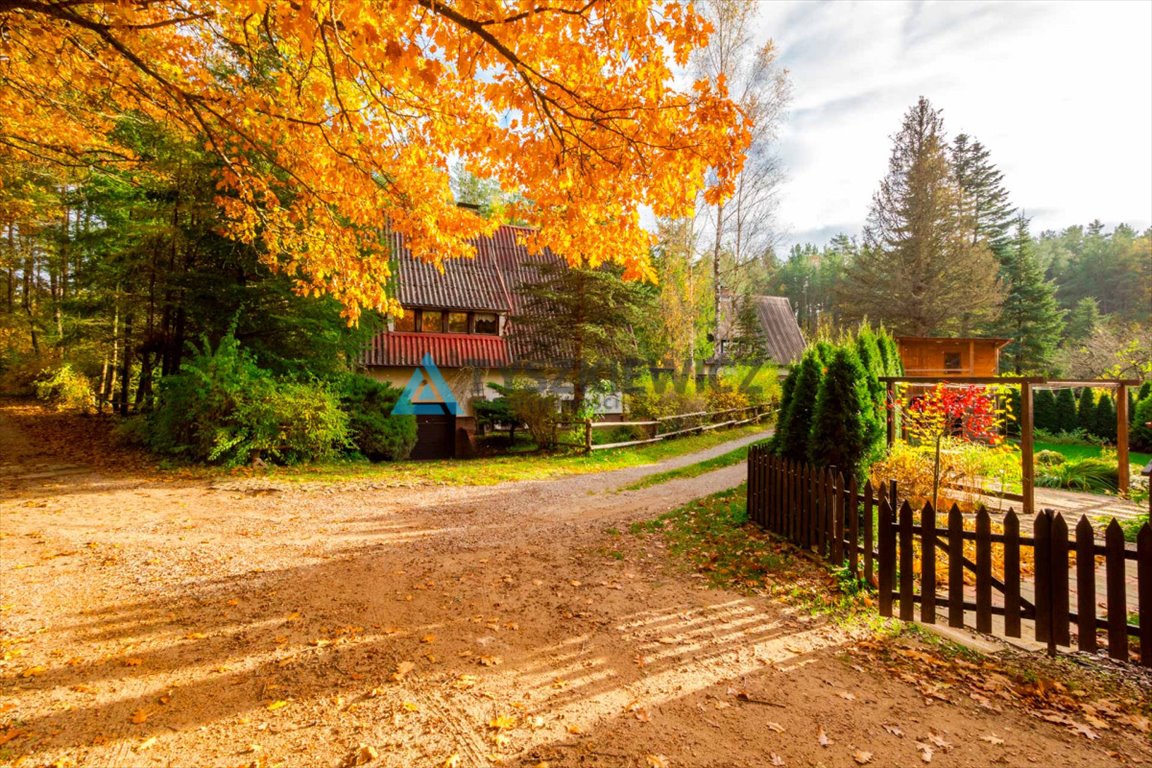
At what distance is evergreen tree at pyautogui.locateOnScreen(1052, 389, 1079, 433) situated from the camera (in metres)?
19.7

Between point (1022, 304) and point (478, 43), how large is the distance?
37152 millimetres

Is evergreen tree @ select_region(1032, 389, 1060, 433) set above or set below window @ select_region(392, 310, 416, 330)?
below

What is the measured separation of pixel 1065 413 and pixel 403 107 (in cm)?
2510

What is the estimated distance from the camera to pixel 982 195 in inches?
1383

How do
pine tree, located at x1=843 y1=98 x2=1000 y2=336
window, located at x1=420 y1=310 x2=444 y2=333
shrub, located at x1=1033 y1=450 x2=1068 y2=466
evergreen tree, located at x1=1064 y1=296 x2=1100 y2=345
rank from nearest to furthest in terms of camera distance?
shrub, located at x1=1033 y1=450 x2=1068 y2=466
window, located at x1=420 y1=310 x2=444 y2=333
pine tree, located at x1=843 y1=98 x2=1000 y2=336
evergreen tree, located at x1=1064 y1=296 x2=1100 y2=345

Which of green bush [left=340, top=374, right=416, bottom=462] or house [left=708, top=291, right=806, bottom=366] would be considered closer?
green bush [left=340, top=374, right=416, bottom=462]

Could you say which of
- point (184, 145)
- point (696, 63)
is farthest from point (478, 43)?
point (696, 63)

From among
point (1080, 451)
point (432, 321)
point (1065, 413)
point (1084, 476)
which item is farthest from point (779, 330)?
point (1084, 476)

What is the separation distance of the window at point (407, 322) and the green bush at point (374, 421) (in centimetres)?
525

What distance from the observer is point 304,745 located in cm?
288

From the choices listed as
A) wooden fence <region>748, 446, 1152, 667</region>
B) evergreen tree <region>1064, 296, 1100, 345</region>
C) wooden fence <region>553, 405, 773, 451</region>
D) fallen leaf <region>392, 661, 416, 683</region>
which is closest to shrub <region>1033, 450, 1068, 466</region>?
wooden fence <region>748, 446, 1152, 667</region>

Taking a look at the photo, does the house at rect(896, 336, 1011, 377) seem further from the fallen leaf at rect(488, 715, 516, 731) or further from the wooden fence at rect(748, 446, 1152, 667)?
the fallen leaf at rect(488, 715, 516, 731)

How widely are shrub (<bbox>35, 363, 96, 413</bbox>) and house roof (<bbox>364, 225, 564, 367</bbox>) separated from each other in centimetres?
1081

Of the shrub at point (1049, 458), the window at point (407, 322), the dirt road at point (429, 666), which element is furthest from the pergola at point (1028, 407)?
the window at point (407, 322)
